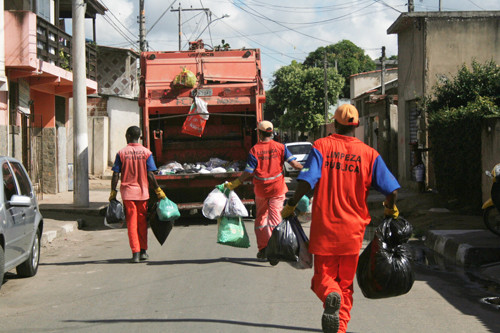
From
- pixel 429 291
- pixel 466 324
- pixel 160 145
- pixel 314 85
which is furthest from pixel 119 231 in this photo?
pixel 314 85

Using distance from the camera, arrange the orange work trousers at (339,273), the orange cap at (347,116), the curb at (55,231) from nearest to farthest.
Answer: the orange work trousers at (339,273) < the orange cap at (347,116) < the curb at (55,231)

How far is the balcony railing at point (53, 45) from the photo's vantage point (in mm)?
16766

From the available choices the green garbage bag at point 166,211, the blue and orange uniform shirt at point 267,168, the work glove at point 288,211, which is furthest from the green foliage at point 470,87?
the work glove at point 288,211

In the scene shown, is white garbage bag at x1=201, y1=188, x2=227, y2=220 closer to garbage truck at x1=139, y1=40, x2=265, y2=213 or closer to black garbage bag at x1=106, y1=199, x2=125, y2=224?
black garbage bag at x1=106, y1=199, x2=125, y2=224

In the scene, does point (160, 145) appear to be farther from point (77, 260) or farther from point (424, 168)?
point (424, 168)

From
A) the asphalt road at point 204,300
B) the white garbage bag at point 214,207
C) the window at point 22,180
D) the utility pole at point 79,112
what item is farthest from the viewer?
the utility pole at point 79,112

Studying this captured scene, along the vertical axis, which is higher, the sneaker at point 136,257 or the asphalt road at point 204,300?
the sneaker at point 136,257

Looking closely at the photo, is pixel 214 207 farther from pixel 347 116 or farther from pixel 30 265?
pixel 347 116

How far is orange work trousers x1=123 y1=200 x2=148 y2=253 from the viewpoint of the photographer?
8586 millimetres

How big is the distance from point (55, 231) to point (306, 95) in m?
40.7

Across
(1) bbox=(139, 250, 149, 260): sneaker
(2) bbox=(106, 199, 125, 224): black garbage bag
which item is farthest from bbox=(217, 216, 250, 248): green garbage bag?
(2) bbox=(106, 199, 125, 224): black garbage bag

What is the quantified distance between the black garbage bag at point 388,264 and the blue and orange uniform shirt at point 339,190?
0.17 m

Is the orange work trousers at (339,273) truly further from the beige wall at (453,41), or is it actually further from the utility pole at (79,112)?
the beige wall at (453,41)

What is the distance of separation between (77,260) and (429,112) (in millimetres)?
11394
